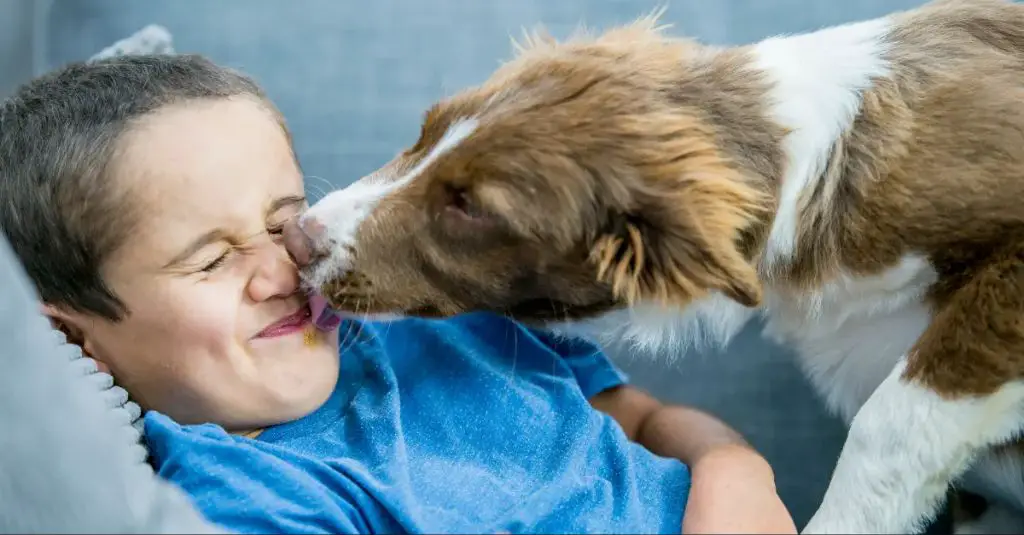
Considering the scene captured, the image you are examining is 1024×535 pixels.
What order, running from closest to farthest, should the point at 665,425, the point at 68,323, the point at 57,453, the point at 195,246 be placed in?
the point at 57,453
the point at 195,246
the point at 68,323
the point at 665,425

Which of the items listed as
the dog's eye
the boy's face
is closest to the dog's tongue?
the boy's face

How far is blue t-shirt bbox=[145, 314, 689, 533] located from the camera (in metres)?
1.56

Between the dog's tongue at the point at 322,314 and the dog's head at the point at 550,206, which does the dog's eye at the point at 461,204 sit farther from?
the dog's tongue at the point at 322,314

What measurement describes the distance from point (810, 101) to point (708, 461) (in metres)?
0.74

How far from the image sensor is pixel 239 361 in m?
1.66

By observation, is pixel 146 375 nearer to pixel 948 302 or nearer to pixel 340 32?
pixel 340 32

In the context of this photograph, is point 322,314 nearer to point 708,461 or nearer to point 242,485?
point 242,485

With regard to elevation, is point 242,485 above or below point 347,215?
below

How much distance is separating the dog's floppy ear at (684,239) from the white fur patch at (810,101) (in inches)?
3.6

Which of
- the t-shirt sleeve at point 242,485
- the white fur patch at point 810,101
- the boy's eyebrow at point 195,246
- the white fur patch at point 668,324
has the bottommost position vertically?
the t-shirt sleeve at point 242,485

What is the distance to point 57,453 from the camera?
1411 millimetres

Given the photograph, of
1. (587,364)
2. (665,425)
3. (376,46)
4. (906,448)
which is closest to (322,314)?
(587,364)

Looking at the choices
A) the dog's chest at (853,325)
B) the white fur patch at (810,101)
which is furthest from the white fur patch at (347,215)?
the dog's chest at (853,325)

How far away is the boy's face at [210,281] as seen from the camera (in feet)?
5.29
